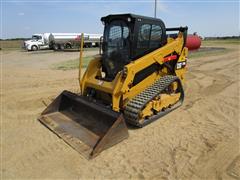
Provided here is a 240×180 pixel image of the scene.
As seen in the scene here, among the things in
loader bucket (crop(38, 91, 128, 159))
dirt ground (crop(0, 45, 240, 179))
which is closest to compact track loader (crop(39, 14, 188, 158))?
loader bucket (crop(38, 91, 128, 159))

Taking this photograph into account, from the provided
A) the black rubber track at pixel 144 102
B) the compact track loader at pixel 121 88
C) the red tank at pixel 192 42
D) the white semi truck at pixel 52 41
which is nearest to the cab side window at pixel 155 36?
the compact track loader at pixel 121 88

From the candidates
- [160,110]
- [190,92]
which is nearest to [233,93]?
[190,92]

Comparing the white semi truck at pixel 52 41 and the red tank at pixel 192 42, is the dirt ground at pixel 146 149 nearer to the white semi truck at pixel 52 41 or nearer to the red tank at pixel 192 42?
the red tank at pixel 192 42

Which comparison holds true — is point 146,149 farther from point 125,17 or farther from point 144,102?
point 125,17

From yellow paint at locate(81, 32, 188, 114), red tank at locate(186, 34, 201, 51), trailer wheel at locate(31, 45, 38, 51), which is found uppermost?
red tank at locate(186, 34, 201, 51)

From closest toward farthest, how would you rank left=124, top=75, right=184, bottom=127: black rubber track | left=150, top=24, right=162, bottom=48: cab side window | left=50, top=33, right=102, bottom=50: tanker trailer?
left=124, top=75, right=184, bottom=127: black rubber track
left=150, top=24, right=162, bottom=48: cab side window
left=50, top=33, right=102, bottom=50: tanker trailer

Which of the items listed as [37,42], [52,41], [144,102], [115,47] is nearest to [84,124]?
[144,102]

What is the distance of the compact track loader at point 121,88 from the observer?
4.77 metres

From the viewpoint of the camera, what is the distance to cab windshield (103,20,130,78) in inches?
216

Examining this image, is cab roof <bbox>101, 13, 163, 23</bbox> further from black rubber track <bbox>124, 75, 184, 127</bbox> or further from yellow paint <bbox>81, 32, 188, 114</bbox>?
black rubber track <bbox>124, 75, 184, 127</bbox>

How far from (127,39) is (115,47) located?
0.48 metres

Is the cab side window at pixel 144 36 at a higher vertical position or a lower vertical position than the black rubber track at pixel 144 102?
higher

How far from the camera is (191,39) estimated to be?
7.70 meters

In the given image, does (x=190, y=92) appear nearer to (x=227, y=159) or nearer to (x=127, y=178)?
(x=227, y=159)
